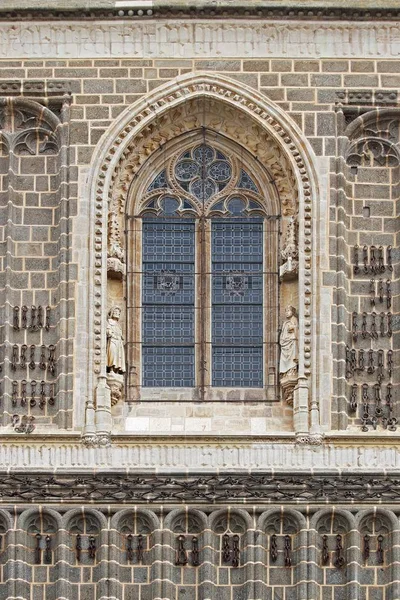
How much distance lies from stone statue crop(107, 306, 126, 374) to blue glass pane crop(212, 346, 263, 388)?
116 cm

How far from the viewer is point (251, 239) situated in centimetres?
4072

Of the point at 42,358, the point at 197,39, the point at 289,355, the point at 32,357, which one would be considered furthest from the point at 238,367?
the point at 197,39

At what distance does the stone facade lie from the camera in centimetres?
3853

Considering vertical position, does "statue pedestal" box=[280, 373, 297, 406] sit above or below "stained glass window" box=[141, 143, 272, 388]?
below

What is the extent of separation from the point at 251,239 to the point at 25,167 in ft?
9.54

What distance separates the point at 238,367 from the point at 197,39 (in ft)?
13.5

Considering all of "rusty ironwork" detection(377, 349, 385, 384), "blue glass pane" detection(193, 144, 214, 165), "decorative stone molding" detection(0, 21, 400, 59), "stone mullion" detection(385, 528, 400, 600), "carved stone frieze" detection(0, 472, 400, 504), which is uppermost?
"decorative stone molding" detection(0, 21, 400, 59)

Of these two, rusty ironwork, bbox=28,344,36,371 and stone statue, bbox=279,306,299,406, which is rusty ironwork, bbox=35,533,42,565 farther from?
stone statue, bbox=279,306,299,406

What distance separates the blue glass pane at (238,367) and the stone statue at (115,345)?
116cm

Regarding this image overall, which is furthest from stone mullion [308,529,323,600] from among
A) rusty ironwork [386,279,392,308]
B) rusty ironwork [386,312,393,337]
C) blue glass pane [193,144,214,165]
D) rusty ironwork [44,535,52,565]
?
blue glass pane [193,144,214,165]

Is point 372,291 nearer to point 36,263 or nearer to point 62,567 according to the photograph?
point 36,263

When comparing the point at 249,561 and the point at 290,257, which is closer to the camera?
the point at 249,561

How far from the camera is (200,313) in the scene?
40344mm

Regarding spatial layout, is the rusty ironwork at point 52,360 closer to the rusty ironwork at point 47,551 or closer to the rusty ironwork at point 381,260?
the rusty ironwork at point 47,551
